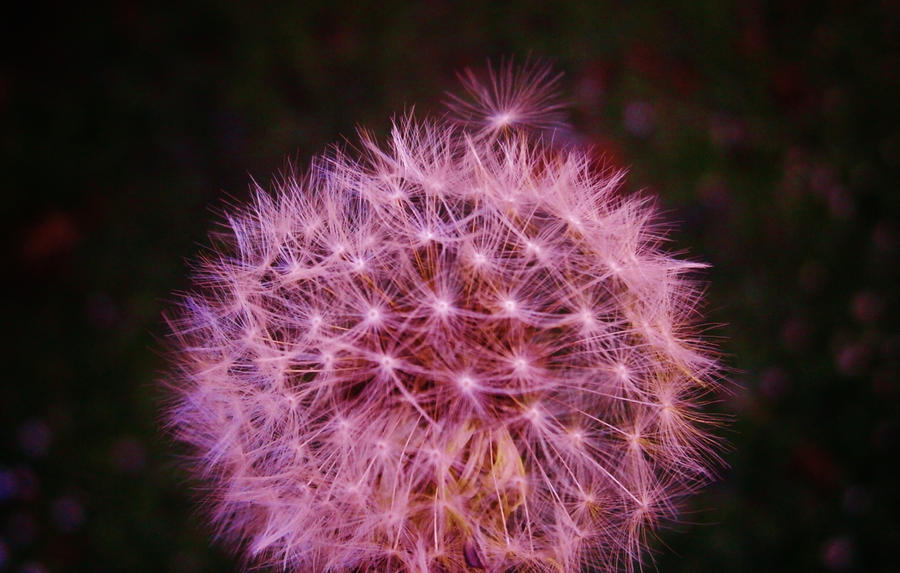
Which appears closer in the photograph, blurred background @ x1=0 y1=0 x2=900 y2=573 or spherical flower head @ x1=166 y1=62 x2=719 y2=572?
spherical flower head @ x1=166 y1=62 x2=719 y2=572

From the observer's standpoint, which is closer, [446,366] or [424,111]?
[446,366]

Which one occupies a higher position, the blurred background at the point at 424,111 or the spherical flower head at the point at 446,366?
the blurred background at the point at 424,111

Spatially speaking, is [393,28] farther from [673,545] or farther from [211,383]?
[673,545]

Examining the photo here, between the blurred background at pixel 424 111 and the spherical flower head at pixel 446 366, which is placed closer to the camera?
the spherical flower head at pixel 446 366

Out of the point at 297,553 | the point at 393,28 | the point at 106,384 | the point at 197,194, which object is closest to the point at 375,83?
the point at 393,28

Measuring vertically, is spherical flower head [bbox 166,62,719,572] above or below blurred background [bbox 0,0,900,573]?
below
